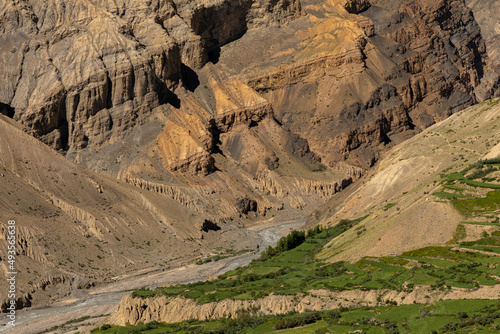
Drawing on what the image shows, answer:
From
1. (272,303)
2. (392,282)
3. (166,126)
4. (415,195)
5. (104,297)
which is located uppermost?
(166,126)

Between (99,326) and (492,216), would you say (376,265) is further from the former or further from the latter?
(99,326)

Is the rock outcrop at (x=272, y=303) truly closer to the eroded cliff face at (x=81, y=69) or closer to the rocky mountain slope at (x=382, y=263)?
the rocky mountain slope at (x=382, y=263)

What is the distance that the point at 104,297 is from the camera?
332 ft

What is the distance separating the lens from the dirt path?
8888 cm

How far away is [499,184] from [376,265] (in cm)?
1588

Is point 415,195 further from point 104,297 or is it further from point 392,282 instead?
point 104,297

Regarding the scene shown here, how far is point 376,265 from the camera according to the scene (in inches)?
2657

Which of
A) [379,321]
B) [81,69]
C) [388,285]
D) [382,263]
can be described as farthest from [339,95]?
[379,321]

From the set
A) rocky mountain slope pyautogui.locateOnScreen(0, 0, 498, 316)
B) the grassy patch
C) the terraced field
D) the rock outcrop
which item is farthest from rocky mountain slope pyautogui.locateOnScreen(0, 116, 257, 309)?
the grassy patch

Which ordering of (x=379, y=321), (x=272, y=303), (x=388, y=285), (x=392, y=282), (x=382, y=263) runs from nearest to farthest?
(x=379, y=321) → (x=388, y=285) → (x=392, y=282) → (x=272, y=303) → (x=382, y=263)

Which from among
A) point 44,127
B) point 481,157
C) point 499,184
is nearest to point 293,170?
point 44,127

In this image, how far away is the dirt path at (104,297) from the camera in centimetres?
8888

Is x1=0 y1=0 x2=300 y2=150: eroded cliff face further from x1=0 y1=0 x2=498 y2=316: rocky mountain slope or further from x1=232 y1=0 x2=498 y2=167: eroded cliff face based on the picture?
x1=232 y1=0 x2=498 y2=167: eroded cliff face

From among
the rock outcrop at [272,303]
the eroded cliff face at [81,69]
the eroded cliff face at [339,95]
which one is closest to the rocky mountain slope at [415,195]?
the rock outcrop at [272,303]
